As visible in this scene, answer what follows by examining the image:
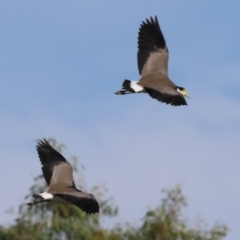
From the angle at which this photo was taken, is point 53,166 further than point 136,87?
Yes

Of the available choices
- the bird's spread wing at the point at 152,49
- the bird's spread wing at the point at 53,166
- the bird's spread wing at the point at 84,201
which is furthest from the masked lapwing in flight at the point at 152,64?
the bird's spread wing at the point at 84,201

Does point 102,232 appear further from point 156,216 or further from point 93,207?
point 93,207

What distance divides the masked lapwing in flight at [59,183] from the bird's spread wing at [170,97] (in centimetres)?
196

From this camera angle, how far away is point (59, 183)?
28531mm

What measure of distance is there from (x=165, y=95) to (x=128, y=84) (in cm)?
76

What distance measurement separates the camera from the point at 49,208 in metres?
31.8

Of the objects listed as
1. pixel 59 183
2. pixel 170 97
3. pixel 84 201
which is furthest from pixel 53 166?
pixel 170 97

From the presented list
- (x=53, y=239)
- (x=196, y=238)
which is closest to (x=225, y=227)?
(x=196, y=238)

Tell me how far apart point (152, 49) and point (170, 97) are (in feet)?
6.62

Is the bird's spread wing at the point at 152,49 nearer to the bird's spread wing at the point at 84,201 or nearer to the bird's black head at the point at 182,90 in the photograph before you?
the bird's black head at the point at 182,90

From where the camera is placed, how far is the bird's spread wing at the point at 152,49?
29.7 metres

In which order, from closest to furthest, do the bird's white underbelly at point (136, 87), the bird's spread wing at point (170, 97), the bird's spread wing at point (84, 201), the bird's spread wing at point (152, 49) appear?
the bird's spread wing at point (84, 201)
the bird's spread wing at point (170, 97)
the bird's white underbelly at point (136, 87)
the bird's spread wing at point (152, 49)

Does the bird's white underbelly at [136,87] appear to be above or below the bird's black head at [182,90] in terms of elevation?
below

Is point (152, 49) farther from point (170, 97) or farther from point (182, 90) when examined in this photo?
point (170, 97)
